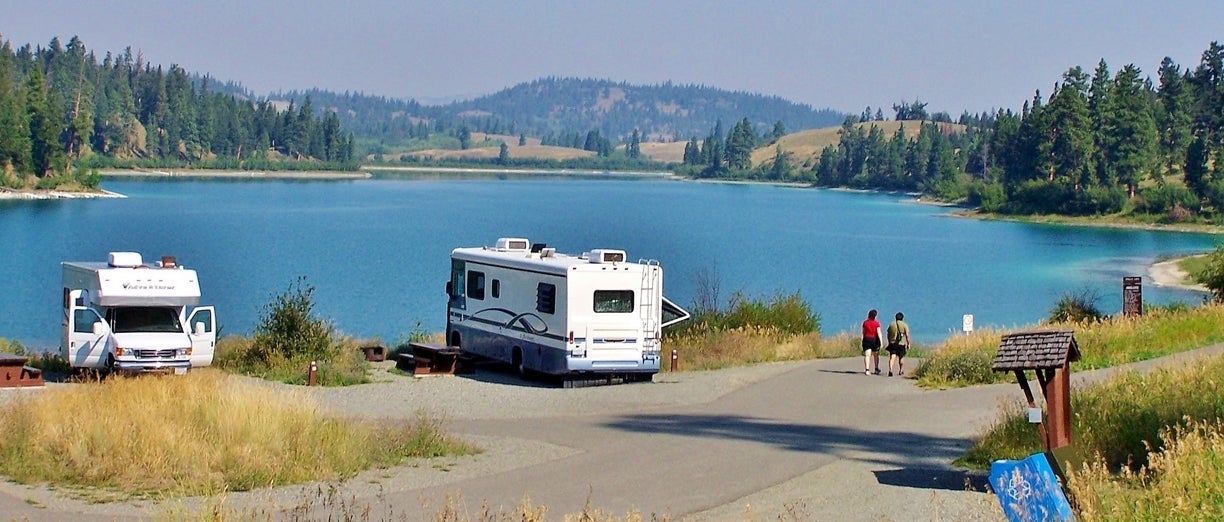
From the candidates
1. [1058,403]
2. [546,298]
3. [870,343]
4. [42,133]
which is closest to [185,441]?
[1058,403]

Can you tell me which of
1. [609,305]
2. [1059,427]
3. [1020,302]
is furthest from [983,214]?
[1059,427]

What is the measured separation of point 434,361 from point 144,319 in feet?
16.3

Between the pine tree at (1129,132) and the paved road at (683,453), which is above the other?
the pine tree at (1129,132)

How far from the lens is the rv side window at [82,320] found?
22.7m

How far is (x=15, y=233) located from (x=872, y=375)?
68.7 meters

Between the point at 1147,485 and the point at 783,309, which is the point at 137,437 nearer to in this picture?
the point at 1147,485

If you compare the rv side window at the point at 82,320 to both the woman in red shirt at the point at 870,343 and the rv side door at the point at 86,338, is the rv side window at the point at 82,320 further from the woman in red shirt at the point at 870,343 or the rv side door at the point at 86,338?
the woman in red shirt at the point at 870,343

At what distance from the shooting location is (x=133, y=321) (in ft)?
74.7

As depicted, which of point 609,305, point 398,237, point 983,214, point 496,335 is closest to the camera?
point 609,305

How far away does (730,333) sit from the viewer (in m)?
29.2

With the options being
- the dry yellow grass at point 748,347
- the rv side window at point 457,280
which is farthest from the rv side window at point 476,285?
the dry yellow grass at point 748,347

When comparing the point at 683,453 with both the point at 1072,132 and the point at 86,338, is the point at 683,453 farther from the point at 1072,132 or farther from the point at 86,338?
the point at 1072,132

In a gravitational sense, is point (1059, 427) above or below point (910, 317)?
above

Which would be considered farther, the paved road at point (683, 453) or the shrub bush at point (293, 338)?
the shrub bush at point (293, 338)
